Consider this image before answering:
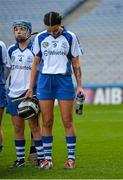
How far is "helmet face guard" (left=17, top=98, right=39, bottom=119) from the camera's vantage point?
7395 mm

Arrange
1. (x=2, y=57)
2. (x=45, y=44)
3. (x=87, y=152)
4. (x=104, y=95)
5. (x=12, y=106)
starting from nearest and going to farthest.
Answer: (x=45, y=44)
(x=12, y=106)
(x=2, y=57)
(x=87, y=152)
(x=104, y=95)

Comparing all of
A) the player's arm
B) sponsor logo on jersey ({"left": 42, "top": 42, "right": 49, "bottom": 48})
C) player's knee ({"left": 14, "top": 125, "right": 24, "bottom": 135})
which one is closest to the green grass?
player's knee ({"left": 14, "top": 125, "right": 24, "bottom": 135})

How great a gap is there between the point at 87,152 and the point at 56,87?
2154mm

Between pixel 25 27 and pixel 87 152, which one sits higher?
pixel 25 27

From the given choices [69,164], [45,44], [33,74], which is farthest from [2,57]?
[69,164]

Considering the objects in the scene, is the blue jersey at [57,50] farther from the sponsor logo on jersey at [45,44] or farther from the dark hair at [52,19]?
the dark hair at [52,19]

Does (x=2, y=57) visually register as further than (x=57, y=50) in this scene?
Yes

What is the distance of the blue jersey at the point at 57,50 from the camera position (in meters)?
7.35

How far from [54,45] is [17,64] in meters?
0.63

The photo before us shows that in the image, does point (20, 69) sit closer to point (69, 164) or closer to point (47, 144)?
point (47, 144)

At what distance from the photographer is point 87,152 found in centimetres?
933

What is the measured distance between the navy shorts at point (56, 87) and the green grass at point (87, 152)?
86 cm

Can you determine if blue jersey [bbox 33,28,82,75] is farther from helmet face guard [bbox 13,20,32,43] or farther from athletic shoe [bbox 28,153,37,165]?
athletic shoe [bbox 28,153,37,165]

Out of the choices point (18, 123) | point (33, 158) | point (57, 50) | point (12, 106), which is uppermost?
point (57, 50)
